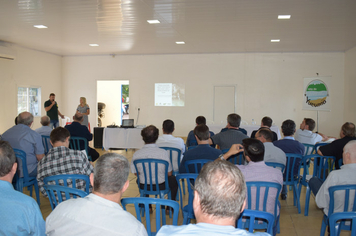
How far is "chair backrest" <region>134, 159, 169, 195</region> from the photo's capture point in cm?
331

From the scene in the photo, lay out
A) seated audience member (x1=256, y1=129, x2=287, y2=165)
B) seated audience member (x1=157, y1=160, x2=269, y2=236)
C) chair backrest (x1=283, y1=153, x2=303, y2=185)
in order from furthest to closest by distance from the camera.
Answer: chair backrest (x1=283, y1=153, x2=303, y2=185)
seated audience member (x1=256, y1=129, x2=287, y2=165)
seated audience member (x1=157, y1=160, x2=269, y2=236)

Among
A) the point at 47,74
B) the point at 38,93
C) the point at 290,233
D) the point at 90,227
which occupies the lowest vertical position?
the point at 290,233

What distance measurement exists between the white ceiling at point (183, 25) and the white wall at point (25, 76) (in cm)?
66

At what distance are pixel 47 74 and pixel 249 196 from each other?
37.1ft

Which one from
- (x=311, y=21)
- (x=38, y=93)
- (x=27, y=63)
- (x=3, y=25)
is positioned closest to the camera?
(x=311, y=21)

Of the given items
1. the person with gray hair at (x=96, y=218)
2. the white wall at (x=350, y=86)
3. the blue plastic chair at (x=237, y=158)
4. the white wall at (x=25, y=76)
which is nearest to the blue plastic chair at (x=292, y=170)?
the blue plastic chair at (x=237, y=158)

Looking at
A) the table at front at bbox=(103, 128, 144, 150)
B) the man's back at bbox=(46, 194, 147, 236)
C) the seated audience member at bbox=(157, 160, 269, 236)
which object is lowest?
the table at front at bbox=(103, 128, 144, 150)

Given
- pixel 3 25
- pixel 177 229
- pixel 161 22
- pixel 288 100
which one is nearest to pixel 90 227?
pixel 177 229

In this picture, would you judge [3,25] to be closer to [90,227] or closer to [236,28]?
[236,28]

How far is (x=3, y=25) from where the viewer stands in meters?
7.59

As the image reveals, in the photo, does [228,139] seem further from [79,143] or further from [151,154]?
[79,143]

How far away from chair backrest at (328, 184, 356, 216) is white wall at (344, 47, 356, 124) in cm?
848

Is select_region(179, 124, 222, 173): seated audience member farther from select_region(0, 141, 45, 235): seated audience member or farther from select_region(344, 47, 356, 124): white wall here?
select_region(344, 47, 356, 124): white wall

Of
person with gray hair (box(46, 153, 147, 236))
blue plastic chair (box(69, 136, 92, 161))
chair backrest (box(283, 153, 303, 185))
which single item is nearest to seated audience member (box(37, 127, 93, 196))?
person with gray hair (box(46, 153, 147, 236))
